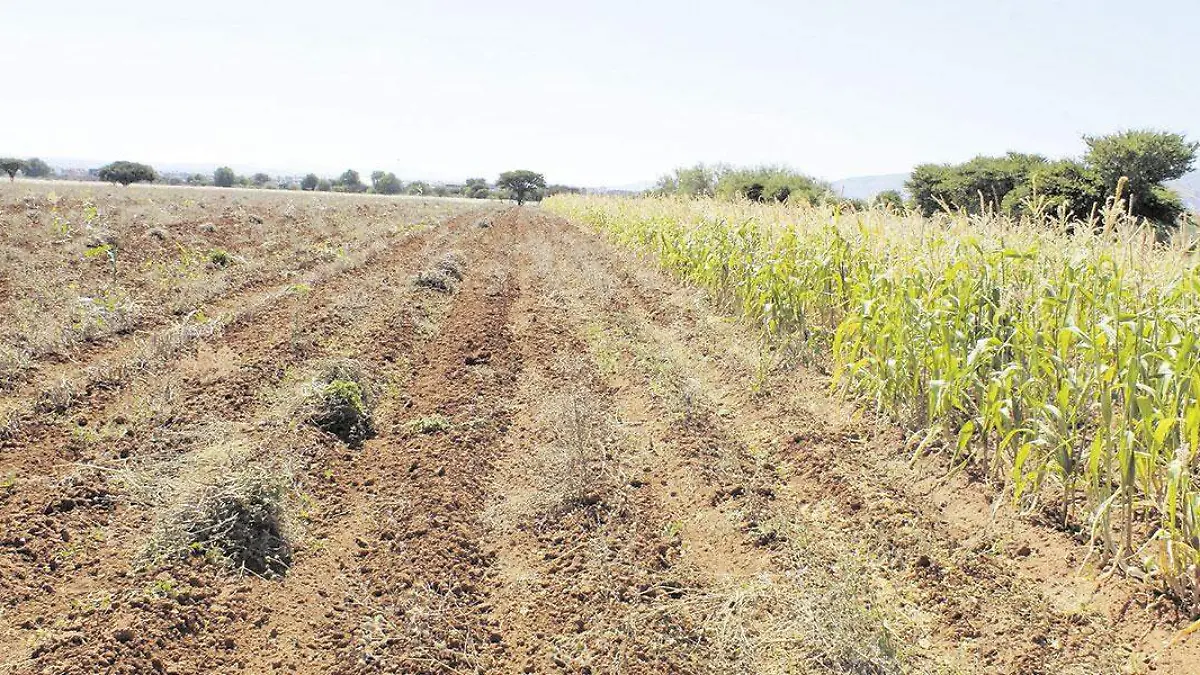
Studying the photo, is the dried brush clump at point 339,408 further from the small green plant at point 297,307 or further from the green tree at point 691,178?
the green tree at point 691,178

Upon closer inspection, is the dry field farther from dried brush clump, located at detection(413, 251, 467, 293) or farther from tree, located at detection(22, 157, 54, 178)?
tree, located at detection(22, 157, 54, 178)

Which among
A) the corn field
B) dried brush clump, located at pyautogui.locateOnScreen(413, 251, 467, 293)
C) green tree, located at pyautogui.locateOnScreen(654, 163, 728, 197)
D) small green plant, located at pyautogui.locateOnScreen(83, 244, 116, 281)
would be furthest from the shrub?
green tree, located at pyautogui.locateOnScreen(654, 163, 728, 197)

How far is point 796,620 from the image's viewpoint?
10.3 ft

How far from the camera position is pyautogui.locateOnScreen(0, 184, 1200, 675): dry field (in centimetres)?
302

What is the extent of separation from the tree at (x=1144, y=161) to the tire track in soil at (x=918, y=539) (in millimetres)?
20912

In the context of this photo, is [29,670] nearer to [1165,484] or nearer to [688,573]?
[688,573]

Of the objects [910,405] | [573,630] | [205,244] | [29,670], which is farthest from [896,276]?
[205,244]

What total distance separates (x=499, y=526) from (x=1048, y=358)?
3133 millimetres

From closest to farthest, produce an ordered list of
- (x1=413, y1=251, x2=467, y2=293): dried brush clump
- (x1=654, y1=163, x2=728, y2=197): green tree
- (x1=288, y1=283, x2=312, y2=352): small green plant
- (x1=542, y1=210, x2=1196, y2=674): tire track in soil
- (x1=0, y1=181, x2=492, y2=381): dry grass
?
1. (x1=542, y1=210, x2=1196, y2=674): tire track in soil
2. (x1=288, y1=283, x2=312, y2=352): small green plant
3. (x1=0, y1=181, x2=492, y2=381): dry grass
4. (x1=413, y1=251, x2=467, y2=293): dried brush clump
5. (x1=654, y1=163, x2=728, y2=197): green tree

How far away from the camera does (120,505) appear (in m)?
4.08

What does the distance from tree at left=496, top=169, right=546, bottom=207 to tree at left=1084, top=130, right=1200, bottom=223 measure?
312 feet

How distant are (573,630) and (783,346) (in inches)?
182

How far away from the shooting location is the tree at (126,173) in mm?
81925

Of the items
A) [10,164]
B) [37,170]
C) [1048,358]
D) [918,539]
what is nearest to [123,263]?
[918,539]
